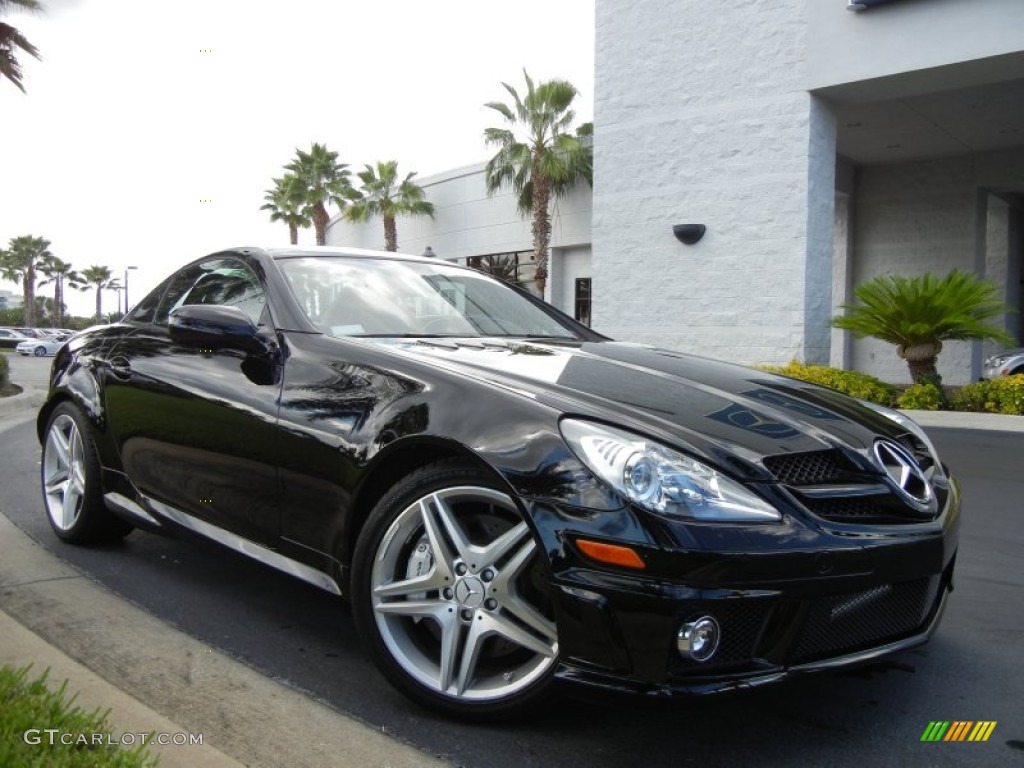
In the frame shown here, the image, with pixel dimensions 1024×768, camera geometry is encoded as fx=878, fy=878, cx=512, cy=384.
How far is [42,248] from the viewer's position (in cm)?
7400

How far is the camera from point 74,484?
13.9 ft

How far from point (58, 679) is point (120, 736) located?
512 mm

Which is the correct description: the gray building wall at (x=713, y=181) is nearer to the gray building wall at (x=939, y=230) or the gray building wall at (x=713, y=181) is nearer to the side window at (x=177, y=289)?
the gray building wall at (x=939, y=230)

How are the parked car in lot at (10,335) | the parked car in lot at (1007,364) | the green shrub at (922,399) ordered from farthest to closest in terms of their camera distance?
the parked car in lot at (10,335) < the parked car in lot at (1007,364) < the green shrub at (922,399)

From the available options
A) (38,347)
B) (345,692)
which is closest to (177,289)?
(345,692)

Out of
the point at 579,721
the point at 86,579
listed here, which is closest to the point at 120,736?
the point at 579,721

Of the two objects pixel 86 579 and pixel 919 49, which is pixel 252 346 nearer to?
pixel 86 579

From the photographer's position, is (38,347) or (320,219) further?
(38,347)

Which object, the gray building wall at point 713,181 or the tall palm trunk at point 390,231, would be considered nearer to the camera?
the gray building wall at point 713,181

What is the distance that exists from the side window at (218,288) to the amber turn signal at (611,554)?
5.53ft

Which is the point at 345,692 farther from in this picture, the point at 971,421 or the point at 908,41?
the point at 908,41

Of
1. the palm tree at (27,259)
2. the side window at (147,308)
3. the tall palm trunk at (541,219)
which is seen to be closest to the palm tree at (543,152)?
the tall palm trunk at (541,219)

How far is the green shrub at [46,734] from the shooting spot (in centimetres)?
178

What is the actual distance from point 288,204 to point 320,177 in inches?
90.2
